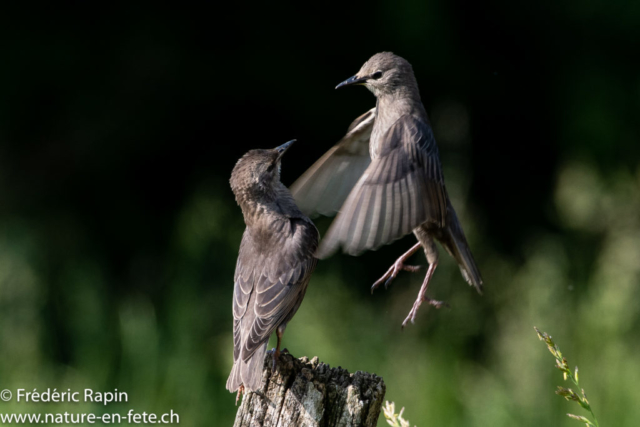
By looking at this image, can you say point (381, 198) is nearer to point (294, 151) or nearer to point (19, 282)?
point (19, 282)

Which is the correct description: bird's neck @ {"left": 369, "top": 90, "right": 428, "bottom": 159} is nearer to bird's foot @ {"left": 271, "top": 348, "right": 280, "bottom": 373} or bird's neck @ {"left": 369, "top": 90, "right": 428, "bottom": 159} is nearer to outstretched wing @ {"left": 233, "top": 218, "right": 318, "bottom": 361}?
outstretched wing @ {"left": 233, "top": 218, "right": 318, "bottom": 361}

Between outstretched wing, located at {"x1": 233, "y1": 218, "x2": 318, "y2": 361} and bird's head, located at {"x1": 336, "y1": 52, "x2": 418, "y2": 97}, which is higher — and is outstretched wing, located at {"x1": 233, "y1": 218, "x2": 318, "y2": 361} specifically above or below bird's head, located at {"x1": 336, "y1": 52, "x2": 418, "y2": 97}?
below

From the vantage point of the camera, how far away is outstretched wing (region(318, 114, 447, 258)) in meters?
2.68

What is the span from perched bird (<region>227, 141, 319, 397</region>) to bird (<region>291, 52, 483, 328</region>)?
0.84 ft

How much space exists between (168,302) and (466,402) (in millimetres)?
2053

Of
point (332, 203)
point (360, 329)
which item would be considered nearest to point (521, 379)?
point (360, 329)

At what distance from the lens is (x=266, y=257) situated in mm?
3270

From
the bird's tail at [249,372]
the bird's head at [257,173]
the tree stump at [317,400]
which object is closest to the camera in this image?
the tree stump at [317,400]

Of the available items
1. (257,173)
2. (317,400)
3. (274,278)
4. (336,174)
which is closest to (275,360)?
(317,400)

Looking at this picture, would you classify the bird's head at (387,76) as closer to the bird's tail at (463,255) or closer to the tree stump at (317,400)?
the bird's tail at (463,255)

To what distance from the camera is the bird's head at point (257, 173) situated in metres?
3.38

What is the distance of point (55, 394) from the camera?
471cm

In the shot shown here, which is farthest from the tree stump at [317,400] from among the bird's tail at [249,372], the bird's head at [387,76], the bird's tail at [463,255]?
the bird's head at [387,76]

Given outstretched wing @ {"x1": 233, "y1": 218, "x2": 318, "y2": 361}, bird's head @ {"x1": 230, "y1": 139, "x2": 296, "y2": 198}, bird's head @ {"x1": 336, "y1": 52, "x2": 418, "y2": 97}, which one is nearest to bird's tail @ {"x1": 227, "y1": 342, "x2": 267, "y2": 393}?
outstretched wing @ {"x1": 233, "y1": 218, "x2": 318, "y2": 361}
